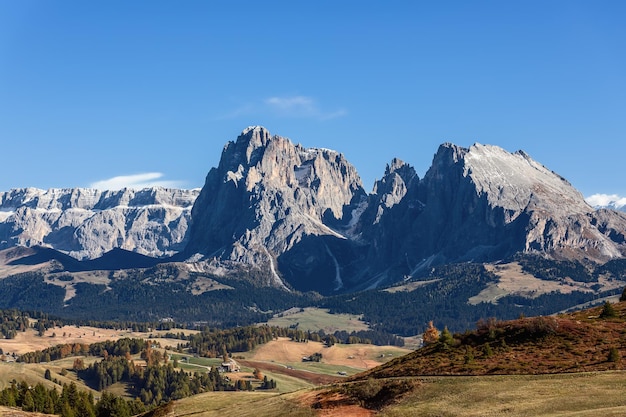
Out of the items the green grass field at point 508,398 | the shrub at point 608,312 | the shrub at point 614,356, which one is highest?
the shrub at point 608,312

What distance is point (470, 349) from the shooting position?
114 m

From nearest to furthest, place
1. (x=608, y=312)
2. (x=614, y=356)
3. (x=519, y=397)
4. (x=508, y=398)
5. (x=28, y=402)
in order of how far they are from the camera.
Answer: (x=519, y=397)
(x=508, y=398)
(x=614, y=356)
(x=608, y=312)
(x=28, y=402)

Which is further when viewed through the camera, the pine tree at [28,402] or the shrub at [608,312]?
the pine tree at [28,402]

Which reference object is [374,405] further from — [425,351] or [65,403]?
[65,403]

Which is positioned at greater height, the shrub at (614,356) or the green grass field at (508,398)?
the shrub at (614,356)

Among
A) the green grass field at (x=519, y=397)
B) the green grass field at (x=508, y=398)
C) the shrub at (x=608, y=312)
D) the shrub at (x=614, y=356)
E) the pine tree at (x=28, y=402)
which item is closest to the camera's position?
the green grass field at (x=519, y=397)

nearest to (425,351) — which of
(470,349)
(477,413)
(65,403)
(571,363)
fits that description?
(470,349)

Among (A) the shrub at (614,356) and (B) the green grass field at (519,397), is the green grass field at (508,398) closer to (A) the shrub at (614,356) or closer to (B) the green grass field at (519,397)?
(B) the green grass field at (519,397)

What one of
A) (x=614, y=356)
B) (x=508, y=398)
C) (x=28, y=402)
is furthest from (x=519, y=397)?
(x=28, y=402)

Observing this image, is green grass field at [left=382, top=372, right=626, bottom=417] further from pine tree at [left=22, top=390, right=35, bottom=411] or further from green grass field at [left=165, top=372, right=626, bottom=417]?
pine tree at [left=22, top=390, right=35, bottom=411]

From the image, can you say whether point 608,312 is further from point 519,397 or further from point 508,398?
point 508,398

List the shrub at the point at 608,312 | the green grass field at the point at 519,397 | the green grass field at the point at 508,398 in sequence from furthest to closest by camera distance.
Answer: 1. the shrub at the point at 608,312
2. the green grass field at the point at 508,398
3. the green grass field at the point at 519,397

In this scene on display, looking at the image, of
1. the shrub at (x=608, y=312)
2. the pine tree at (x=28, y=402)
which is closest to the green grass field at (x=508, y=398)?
the shrub at (x=608, y=312)

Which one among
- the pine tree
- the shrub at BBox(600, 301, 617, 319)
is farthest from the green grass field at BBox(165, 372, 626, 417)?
the pine tree
